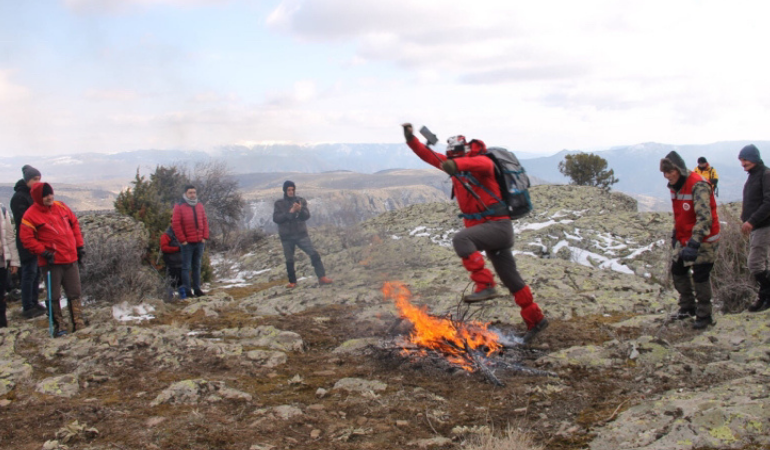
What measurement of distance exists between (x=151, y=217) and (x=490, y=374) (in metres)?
9.30

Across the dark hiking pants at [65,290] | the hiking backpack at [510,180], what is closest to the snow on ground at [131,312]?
the dark hiking pants at [65,290]

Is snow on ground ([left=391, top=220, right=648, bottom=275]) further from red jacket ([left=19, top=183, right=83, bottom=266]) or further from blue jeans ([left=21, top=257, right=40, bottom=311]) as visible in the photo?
blue jeans ([left=21, top=257, right=40, bottom=311])

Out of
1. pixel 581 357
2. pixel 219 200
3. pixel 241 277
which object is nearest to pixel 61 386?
pixel 581 357

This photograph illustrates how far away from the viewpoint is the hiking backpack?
15.6 ft

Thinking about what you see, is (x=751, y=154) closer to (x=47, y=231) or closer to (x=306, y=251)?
(x=306, y=251)

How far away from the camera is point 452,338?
196 inches

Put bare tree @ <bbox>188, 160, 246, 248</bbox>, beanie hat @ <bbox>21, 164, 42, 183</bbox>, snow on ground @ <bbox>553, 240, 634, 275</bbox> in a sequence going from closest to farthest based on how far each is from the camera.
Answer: beanie hat @ <bbox>21, 164, 42, 183</bbox>, snow on ground @ <bbox>553, 240, 634, 275</bbox>, bare tree @ <bbox>188, 160, 246, 248</bbox>

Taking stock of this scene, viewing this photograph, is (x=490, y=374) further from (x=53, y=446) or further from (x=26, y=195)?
(x=26, y=195)

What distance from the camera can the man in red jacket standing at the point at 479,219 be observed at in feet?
15.0

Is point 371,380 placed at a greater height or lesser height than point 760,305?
lesser

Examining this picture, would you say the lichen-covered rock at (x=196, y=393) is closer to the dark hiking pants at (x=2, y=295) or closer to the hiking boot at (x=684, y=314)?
the dark hiking pants at (x=2, y=295)

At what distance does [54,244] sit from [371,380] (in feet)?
14.5

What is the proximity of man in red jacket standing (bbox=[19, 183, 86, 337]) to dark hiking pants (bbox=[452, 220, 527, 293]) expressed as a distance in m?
4.88

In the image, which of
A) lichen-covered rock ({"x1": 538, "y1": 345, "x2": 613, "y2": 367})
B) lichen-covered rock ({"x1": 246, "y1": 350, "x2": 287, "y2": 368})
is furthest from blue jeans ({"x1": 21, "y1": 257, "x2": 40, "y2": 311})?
lichen-covered rock ({"x1": 538, "y1": 345, "x2": 613, "y2": 367})
